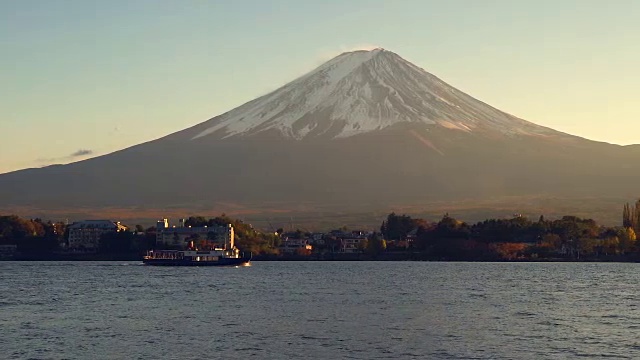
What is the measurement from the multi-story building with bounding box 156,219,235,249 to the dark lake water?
89.8 m

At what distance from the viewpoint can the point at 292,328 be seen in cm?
5147

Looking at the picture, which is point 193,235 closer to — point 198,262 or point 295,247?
point 295,247

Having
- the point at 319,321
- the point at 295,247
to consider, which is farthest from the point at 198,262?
the point at 319,321

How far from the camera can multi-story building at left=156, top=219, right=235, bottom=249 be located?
179750 mm

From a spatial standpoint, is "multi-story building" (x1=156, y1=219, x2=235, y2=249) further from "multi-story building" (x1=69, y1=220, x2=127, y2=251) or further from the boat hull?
the boat hull

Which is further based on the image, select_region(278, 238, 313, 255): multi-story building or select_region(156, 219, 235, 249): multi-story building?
select_region(278, 238, 313, 255): multi-story building

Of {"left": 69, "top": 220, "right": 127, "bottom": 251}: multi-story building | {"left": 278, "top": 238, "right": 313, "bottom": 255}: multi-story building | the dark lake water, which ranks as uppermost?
{"left": 69, "top": 220, "right": 127, "bottom": 251}: multi-story building

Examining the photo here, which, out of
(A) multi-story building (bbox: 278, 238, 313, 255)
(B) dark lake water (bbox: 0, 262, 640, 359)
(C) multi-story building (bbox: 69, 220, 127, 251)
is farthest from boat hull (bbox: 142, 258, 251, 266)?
(B) dark lake water (bbox: 0, 262, 640, 359)

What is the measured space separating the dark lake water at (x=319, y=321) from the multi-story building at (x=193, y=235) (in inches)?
3537

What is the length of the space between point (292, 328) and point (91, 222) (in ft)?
484

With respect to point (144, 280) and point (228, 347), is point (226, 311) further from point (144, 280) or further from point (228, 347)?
point (144, 280)

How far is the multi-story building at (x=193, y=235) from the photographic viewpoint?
180 m

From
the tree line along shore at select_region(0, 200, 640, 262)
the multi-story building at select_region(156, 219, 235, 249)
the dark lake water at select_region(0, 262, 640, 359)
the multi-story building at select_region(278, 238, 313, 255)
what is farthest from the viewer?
the multi-story building at select_region(278, 238, 313, 255)

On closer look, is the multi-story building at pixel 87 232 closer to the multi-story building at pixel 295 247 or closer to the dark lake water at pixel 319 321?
the multi-story building at pixel 295 247
